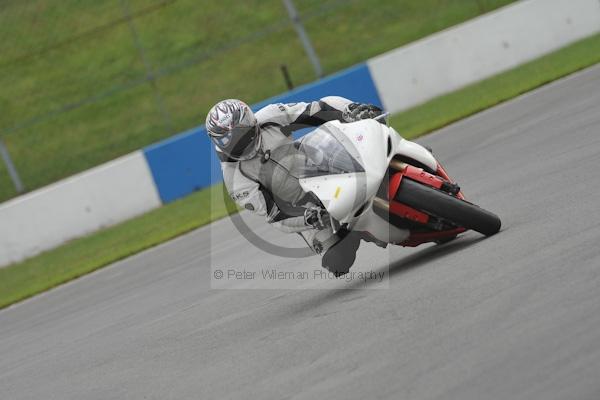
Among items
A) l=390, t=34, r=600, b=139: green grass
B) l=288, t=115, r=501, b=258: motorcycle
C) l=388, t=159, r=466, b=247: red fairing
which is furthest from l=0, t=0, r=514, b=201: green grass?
l=388, t=159, r=466, b=247: red fairing

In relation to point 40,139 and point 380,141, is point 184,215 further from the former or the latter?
point 380,141

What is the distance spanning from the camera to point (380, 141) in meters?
7.28

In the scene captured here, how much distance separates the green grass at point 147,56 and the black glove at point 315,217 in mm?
12829

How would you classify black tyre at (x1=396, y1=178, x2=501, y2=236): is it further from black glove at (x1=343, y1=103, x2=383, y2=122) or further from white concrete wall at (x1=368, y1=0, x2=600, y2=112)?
white concrete wall at (x1=368, y1=0, x2=600, y2=112)

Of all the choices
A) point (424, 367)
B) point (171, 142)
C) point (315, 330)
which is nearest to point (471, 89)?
point (171, 142)

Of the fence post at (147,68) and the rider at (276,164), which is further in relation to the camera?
the fence post at (147,68)

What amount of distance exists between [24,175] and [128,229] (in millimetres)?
4483

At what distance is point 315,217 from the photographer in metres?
7.37

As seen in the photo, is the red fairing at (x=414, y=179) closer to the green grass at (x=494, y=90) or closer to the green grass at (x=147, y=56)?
the green grass at (x=494, y=90)

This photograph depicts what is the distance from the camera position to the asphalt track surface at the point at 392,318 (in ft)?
16.3

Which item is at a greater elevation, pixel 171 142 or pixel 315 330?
pixel 315 330

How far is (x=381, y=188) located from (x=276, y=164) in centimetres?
100

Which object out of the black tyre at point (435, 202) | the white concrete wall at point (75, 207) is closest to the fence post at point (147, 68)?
the white concrete wall at point (75, 207)

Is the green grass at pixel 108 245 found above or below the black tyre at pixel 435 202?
below
